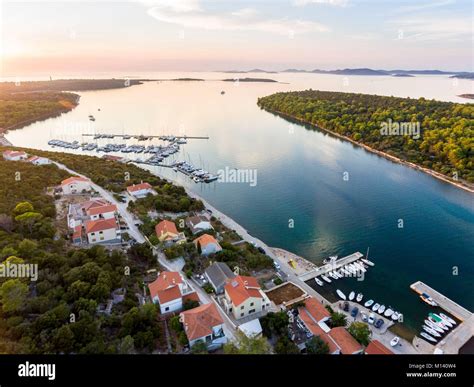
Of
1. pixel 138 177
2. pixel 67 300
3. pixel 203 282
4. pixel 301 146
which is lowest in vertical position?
pixel 203 282

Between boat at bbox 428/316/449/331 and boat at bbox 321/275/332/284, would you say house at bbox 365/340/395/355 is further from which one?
boat at bbox 321/275/332/284

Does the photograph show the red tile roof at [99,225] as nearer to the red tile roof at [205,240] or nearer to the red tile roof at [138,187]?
the red tile roof at [205,240]

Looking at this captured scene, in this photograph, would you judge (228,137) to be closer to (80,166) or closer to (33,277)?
(80,166)

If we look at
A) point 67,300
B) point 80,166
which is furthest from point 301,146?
point 67,300

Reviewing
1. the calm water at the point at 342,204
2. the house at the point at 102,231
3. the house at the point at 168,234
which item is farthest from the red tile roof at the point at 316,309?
the house at the point at 102,231

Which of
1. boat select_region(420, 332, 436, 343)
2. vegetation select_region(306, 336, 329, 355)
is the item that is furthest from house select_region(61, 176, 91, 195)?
boat select_region(420, 332, 436, 343)

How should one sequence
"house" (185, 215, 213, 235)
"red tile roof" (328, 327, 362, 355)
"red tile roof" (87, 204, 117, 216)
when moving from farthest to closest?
1. "house" (185, 215, 213, 235)
2. "red tile roof" (87, 204, 117, 216)
3. "red tile roof" (328, 327, 362, 355)

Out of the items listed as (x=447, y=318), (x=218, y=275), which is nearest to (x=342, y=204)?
(x=447, y=318)
